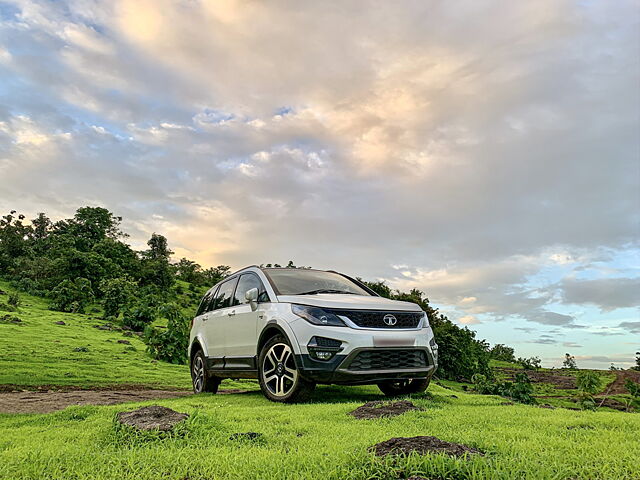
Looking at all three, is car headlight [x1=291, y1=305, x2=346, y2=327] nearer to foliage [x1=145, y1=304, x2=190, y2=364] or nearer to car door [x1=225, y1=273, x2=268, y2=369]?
car door [x1=225, y1=273, x2=268, y2=369]

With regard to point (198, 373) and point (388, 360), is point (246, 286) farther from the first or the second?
point (388, 360)

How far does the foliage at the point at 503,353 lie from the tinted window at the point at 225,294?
116ft

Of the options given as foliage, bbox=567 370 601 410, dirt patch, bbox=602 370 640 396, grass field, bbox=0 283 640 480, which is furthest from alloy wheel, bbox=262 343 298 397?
dirt patch, bbox=602 370 640 396

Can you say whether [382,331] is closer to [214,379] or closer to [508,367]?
[214,379]

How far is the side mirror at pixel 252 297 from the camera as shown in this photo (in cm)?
778

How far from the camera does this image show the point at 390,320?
721 centimetres

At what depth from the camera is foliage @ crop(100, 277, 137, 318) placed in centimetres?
4284

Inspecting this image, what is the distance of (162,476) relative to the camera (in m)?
3.20

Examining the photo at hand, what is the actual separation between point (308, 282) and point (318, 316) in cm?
157

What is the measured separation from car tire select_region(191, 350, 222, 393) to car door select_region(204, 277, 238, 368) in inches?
14.0

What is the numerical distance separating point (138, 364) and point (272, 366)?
14.4 meters

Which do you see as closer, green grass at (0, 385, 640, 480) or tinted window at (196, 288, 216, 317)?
green grass at (0, 385, 640, 480)

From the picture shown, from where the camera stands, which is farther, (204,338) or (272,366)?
(204,338)

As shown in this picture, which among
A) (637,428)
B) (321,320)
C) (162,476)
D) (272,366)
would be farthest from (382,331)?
(162,476)
